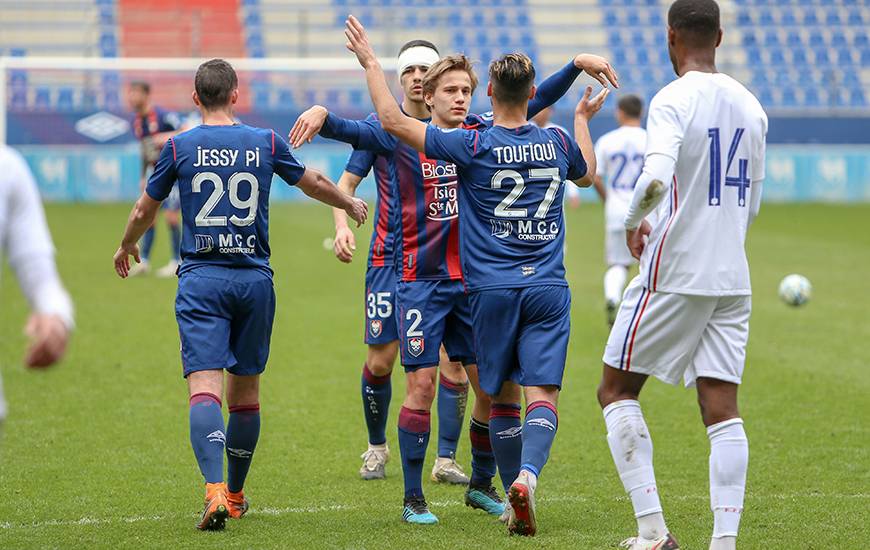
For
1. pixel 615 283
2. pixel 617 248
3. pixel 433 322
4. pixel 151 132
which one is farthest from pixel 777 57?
pixel 433 322

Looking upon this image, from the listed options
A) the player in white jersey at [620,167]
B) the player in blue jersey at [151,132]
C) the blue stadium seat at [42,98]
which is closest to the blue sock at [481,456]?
the player in white jersey at [620,167]

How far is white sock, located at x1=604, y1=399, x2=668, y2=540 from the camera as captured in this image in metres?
4.72

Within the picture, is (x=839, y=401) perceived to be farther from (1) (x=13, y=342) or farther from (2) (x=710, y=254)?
(1) (x=13, y=342)

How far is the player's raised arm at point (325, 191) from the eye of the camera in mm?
5555

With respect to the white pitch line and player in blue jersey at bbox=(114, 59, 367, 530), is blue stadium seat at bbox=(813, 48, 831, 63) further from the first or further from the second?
player in blue jersey at bbox=(114, 59, 367, 530)

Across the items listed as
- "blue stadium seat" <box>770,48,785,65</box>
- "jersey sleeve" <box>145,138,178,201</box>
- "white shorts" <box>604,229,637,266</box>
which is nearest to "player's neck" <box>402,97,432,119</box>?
"jersey sleeve" <box>145,138,178,201</box>

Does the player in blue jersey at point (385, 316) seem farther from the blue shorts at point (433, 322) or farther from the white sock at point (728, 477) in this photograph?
the white sock at point (728, 477)

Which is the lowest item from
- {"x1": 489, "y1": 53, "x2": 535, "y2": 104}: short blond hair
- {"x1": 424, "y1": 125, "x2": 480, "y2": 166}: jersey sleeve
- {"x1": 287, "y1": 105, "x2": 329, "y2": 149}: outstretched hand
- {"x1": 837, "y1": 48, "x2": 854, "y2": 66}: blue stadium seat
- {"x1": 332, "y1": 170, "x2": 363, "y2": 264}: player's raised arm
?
{"x1": 332, "y1": 170, "x2": 363, "y2": 264}: player's raised arm

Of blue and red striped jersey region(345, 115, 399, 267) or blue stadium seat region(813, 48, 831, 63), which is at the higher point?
blue stadium seat region(813, 48, 831, 63)

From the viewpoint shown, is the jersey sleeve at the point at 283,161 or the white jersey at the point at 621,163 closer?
the jersey sleeve at the point at 283,161

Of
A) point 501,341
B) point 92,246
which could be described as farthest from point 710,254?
point 92,246

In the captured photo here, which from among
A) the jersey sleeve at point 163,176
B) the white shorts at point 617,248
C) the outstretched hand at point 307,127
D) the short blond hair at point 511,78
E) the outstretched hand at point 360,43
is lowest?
the white shorts at point 617,248

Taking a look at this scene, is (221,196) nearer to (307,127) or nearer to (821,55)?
(307,127)

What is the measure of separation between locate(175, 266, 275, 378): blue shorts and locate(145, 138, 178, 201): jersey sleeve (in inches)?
14.8
